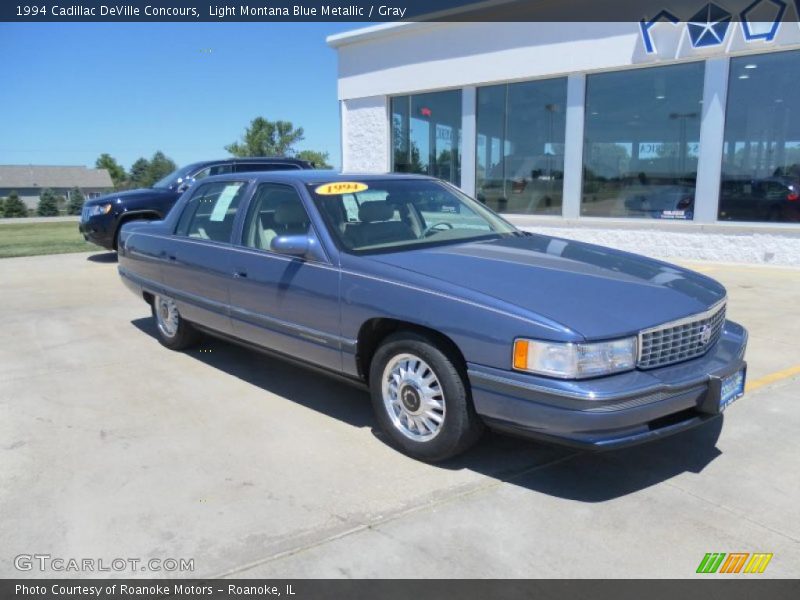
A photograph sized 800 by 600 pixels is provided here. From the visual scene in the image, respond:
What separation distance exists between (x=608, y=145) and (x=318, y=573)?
37.3 ft

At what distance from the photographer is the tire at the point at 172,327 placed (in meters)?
5.82

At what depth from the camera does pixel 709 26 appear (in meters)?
10.6

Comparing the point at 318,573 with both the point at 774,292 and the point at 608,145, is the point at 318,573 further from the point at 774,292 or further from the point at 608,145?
the point at 608,145

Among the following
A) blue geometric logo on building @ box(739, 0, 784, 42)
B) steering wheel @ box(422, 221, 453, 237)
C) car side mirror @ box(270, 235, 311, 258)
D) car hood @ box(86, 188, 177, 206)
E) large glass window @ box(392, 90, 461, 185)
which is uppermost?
blue geometric logo on building @ box(739, 0, 784, 42)

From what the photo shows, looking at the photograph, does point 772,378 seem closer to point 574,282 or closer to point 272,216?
point 574,282

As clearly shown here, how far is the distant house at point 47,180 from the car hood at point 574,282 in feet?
301

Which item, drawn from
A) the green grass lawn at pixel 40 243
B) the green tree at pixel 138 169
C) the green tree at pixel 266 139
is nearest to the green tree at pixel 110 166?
the green tree at pixel 138 169

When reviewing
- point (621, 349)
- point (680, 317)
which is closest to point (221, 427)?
point (621, 349)

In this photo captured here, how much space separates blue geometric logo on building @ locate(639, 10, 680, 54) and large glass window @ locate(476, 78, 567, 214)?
5.72 feet

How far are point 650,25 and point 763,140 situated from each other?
276 centimetres

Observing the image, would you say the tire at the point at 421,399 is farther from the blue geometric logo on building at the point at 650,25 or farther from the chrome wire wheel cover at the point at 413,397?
the blue geometric logo on building at the point at 650,25

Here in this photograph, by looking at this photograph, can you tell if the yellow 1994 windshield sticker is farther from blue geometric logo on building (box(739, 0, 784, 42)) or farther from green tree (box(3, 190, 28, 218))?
green tree (box(3, 190, 28, 218))

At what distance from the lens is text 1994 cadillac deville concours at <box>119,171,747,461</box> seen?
3033 millimetres
